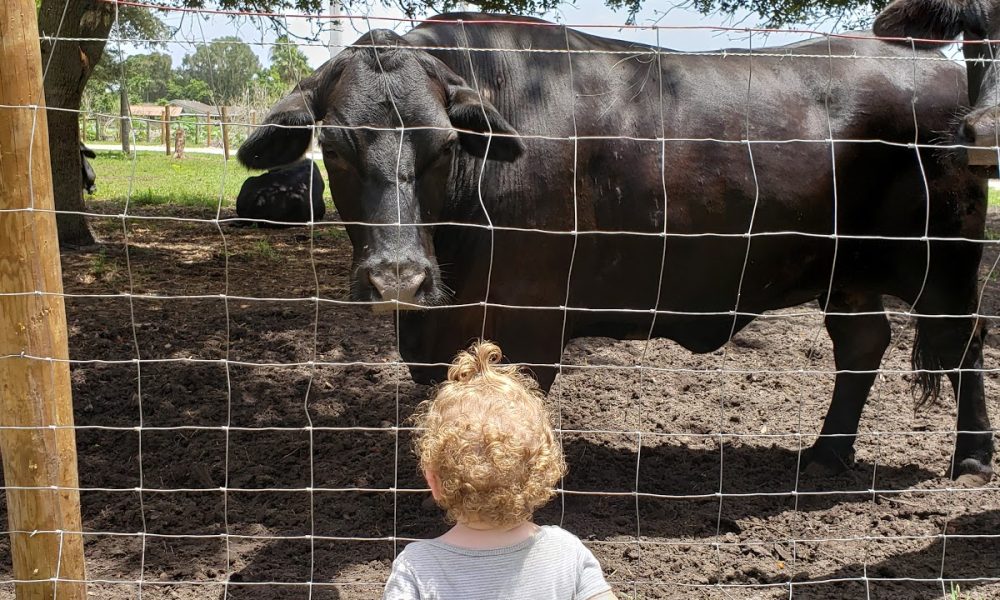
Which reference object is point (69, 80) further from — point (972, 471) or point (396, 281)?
point (972, 471)

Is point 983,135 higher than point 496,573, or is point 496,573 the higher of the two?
point 983,135

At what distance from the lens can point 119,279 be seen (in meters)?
7.16

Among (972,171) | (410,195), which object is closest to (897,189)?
(972,171)

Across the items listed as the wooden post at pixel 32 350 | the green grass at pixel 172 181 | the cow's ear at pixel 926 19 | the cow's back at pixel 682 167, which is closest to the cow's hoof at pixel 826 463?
the cow's back at pixel 682 167

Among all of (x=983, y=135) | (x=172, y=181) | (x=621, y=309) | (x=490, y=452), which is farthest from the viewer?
(x=172, y=181)

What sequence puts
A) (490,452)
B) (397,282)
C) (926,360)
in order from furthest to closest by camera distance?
(926,360) < (397,282) < (490,452)

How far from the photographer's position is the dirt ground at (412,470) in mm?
→ 3350

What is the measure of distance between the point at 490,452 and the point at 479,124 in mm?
2060

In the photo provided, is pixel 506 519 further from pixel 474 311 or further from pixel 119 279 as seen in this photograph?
pixel 119 279

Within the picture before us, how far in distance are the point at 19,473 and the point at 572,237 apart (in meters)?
2.28

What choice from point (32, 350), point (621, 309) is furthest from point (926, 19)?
point (32, 350)

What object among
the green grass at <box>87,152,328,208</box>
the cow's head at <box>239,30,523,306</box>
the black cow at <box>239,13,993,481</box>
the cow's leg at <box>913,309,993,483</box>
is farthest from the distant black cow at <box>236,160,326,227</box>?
the cow's leg at <box>913,309,993,483</box>

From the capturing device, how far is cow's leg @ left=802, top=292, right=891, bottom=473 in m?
4.52

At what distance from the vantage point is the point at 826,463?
176 inches
